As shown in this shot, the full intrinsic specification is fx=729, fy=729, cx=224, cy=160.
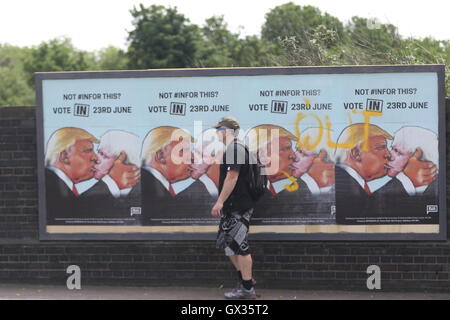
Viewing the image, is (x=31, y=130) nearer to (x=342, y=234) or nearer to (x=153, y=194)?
(x=153, y=194)

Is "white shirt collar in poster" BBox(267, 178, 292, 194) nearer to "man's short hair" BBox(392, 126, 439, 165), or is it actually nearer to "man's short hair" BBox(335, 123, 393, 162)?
"man's short hair" BBox(335, 123, 393, 162)

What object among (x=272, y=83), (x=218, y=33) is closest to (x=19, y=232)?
(x=272, y=83)

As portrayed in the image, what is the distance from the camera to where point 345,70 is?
312 inches

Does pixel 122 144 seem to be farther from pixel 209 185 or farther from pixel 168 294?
pixel 168 294

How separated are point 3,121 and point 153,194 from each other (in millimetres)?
1967

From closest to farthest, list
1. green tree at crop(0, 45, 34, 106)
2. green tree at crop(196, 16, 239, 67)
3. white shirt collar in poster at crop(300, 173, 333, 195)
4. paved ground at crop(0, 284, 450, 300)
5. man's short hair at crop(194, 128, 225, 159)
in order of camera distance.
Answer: paved ground at crop(0, 284, 450, 300) < white shirt collar in poster at crop(300, 173, 333, 195) < man's short hair at crop(194, 128, 225, 159) < green tree at crop(196, 16, 239, 67) < green tree at crop(0, 45, 34, 106)

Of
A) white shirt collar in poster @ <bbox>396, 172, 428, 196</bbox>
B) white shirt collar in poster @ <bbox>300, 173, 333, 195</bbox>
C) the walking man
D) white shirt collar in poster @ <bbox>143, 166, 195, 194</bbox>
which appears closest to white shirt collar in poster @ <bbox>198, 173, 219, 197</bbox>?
white shirt collar in poster @ <bbox>143, 166, 195, 194</bbox>

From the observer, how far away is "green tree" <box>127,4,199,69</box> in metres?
47.7

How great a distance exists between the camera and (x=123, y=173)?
830 cm

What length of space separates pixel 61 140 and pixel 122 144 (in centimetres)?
72

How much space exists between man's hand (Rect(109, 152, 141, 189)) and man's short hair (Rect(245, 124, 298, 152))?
1.33 m

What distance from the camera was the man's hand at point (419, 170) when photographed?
7.87 meters

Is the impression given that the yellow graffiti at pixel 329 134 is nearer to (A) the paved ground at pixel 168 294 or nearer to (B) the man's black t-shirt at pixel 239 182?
(B) the man's black t-shirt at pixel 239 182

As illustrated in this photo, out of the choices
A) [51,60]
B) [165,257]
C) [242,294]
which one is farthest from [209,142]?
[51,60]
